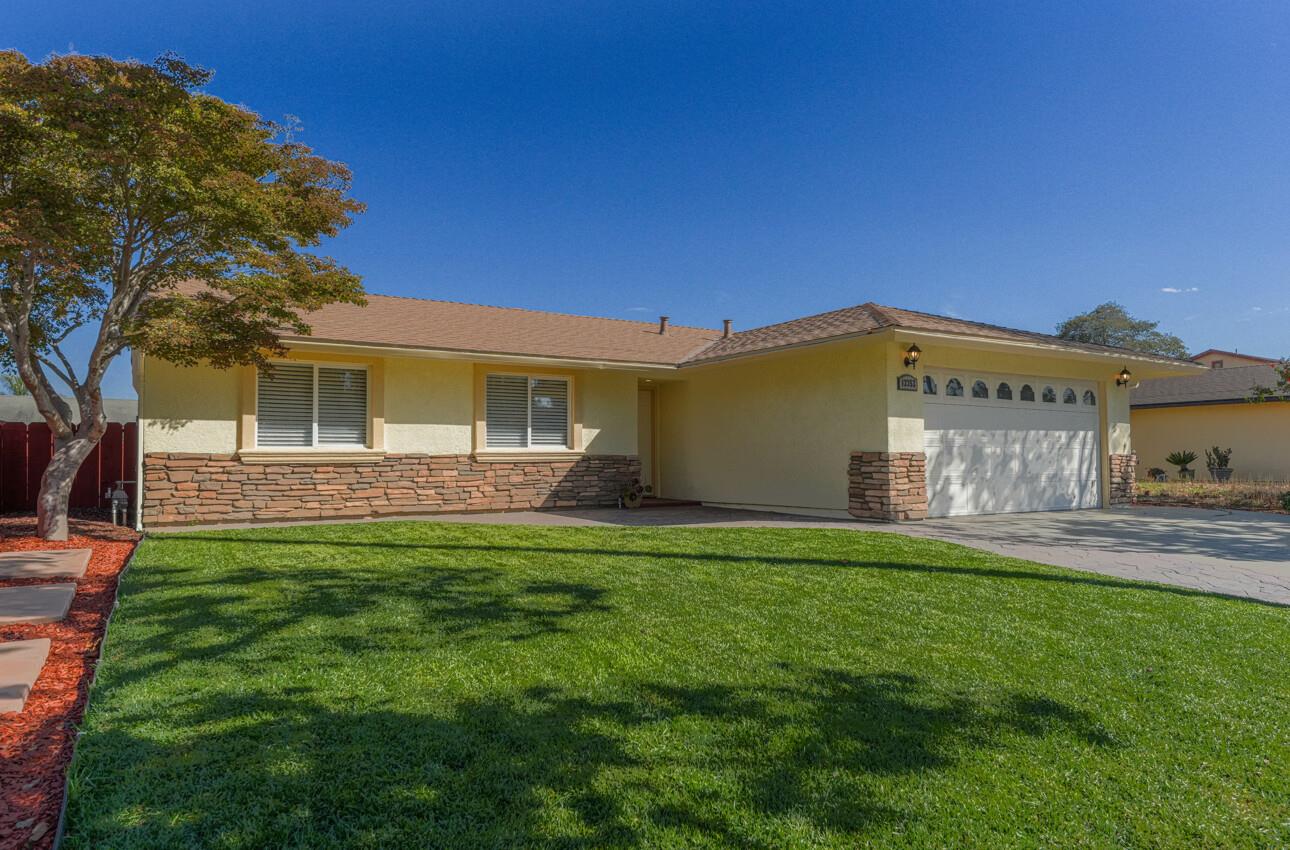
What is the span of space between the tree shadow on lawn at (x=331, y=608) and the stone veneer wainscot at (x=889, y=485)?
6.05m

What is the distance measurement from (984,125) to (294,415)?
1316cm

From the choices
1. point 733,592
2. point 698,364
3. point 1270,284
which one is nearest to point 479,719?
point 733,592

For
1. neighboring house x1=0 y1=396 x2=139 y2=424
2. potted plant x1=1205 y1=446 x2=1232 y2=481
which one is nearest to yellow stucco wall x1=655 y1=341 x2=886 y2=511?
potted plant x1=1205 y1=446 x2=1232 y2=481

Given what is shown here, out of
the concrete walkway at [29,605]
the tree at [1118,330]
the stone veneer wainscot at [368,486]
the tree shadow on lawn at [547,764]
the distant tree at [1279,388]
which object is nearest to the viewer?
the tree shadow on lawn at [547,764]

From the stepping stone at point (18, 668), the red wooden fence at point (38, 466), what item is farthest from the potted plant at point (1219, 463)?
the red wooden fence at point (38, 466)

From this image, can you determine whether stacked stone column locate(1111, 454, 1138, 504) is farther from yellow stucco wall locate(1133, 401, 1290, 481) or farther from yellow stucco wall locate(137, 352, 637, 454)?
yellow stucco wall locate(137, 352, 637, 454)

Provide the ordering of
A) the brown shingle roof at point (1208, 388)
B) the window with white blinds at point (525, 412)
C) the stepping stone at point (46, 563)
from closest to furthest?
the stepping stone at point (46, 563), the window with white blinds at point (525, 412), the brown shingle roof at point (1208, 388)

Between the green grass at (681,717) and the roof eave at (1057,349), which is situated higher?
the roof eave at (1057,349)

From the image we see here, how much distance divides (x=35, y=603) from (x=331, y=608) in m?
2.25

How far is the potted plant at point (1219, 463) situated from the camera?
Result: 60.3 ft

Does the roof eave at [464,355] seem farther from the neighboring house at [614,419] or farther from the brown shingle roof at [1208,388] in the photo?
the brown shingle roof at [1208,388]

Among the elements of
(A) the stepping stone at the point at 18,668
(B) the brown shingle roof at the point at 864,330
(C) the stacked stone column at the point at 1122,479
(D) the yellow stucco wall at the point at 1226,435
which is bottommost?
(A) the stepping stone at the point at 18,668

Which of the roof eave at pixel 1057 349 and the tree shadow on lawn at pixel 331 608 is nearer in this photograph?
the tree shadow on lawn at pixel 331 608

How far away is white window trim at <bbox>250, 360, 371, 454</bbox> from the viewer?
9.95 meters
